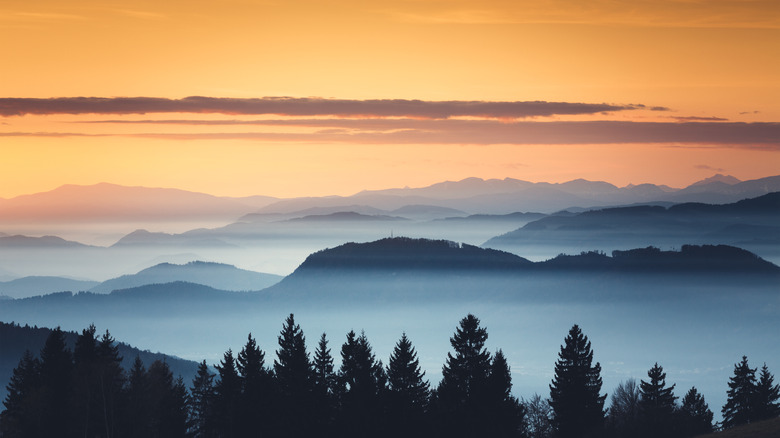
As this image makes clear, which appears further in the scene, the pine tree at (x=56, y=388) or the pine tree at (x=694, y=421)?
the pine tree at (x=56, y=388)

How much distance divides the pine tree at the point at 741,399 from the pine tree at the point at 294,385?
39.0 m

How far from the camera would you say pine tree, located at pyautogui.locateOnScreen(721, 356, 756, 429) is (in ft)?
311

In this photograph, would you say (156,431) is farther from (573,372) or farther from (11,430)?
(573,372)

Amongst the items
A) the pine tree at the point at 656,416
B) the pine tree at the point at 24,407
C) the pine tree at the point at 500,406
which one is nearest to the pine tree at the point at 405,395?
the pine tree at the point at 500,406

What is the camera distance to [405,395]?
257 ft

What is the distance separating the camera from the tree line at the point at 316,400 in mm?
77938

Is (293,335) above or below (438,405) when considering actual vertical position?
above

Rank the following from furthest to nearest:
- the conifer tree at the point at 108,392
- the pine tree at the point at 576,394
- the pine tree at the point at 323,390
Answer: the pine tree at the point at 576,394 < the pine tree at the point at 323,390 < the conifer tree at the point at 108,392

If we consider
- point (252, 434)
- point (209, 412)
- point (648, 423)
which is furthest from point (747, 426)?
point (209, 412)

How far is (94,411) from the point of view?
258ft

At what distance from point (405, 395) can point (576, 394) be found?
13.9 metres

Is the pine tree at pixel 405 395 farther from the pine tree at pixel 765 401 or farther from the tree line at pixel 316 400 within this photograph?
the pine tree at pixel 765 401

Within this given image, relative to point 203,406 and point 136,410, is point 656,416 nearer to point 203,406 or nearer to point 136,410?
point 203,406

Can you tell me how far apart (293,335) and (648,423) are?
2712 cm
